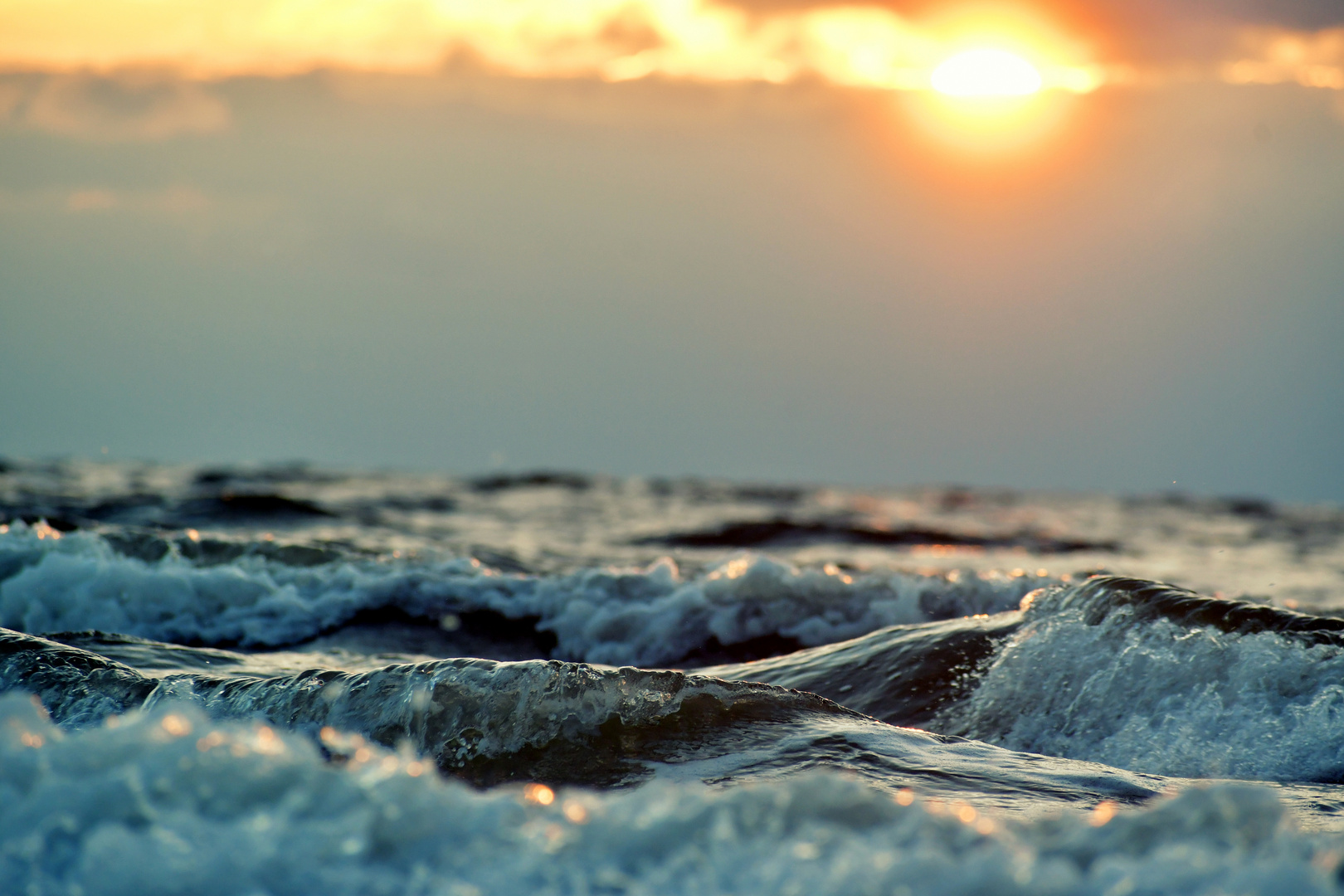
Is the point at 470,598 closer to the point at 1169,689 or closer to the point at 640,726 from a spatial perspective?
the point at 640,726

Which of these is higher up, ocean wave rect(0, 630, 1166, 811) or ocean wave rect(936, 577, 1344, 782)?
ocean wave rect(936, 577, 1344, 782)

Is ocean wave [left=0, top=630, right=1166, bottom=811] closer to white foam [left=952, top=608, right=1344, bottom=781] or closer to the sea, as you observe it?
the sea

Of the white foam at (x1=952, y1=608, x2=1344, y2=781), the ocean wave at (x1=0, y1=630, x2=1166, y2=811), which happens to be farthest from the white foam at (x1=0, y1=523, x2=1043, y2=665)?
the ocean wave at (x1=0, y1=630, x2=1166, y2=811)

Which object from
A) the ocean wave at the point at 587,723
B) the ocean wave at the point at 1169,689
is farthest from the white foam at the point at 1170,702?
the ocean wave at the point at 587,723

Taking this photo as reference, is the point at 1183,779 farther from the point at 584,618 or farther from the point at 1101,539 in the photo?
the point at 1101,539

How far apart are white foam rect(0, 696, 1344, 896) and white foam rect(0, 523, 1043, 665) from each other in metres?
5.24

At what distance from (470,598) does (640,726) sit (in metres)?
4.97

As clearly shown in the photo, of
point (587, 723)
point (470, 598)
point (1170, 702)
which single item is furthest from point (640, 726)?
point (470, 598)

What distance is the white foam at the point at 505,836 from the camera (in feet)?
7.47

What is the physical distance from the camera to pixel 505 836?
244cm

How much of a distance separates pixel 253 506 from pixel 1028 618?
38.8 feet

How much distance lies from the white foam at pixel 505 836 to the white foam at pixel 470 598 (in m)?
5.24

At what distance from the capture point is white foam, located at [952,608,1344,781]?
466 centimetres

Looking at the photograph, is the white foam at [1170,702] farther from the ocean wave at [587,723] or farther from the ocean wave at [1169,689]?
the ocean wave at [587,723]
